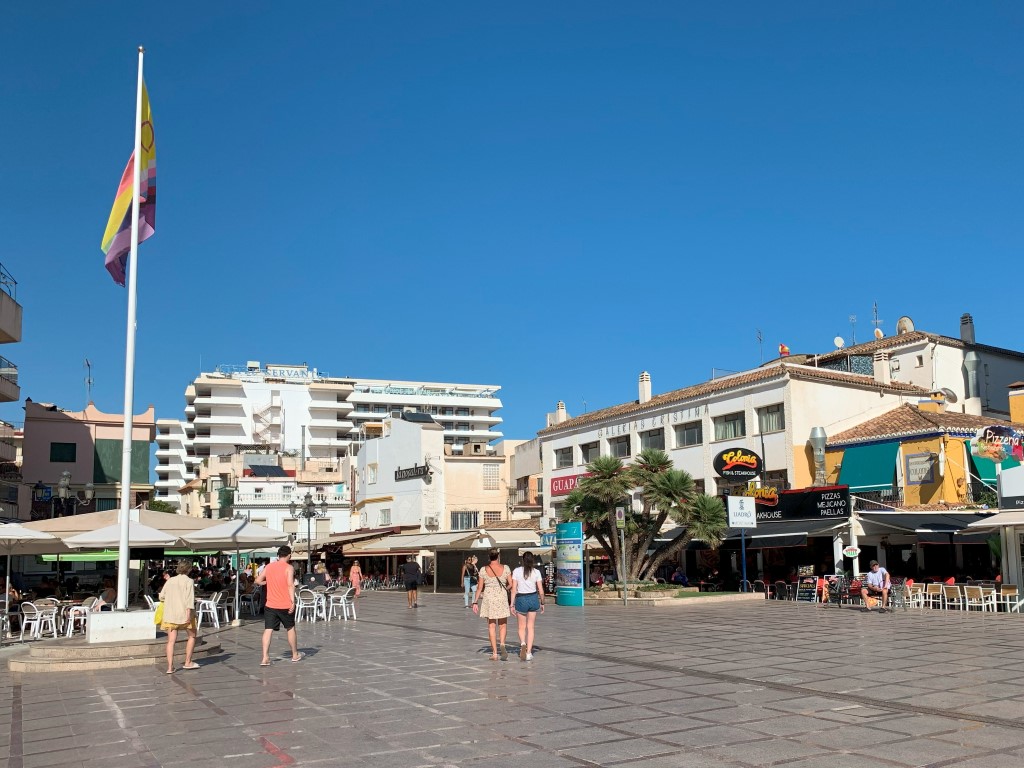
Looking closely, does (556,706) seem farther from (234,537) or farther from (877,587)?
(877,587)

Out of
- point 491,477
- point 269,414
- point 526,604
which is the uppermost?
point 269,414

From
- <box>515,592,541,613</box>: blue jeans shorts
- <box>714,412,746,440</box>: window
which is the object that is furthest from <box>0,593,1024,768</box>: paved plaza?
<box>714,412,746,440</box>: window

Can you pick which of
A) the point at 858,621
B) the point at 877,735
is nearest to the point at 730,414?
the point at 858,621

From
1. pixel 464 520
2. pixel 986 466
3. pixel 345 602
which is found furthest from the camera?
pixel 464 520

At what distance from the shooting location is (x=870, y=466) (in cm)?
3388

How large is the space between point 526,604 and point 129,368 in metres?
7.98

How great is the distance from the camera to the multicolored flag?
1645 centimetres

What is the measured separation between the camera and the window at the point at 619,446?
44781 mm

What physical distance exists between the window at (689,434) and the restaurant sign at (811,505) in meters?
6.23

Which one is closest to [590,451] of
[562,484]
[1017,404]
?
[562,484]

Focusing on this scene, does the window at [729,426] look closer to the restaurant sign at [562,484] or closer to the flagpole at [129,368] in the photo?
the restaurant sign at [562,484]

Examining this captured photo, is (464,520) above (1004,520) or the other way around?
above

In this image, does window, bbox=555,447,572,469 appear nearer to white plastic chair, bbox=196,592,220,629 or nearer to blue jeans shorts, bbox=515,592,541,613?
white plastic chair, bbox=196,592,220,629

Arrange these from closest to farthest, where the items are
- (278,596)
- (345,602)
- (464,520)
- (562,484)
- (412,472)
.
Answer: (278,596) → (345,602) → (562,484) → (464,520) → (412,472)
